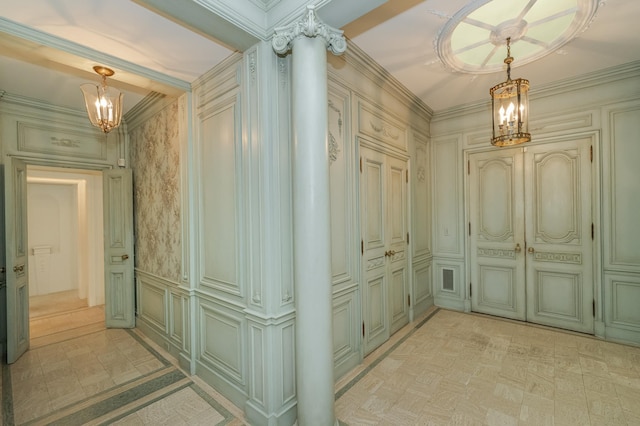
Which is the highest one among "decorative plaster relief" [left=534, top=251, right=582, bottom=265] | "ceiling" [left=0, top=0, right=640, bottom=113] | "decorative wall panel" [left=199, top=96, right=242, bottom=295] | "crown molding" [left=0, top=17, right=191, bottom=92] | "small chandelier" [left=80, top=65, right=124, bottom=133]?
"ceiling" [left=0, top=0, right=640, bottom=113]

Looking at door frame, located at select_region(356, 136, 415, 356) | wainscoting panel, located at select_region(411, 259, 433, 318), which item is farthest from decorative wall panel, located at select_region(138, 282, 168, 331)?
wainscoting panel, located at select_region(411, 259, 433, 318)

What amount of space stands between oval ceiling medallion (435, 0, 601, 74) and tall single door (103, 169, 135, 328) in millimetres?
4217

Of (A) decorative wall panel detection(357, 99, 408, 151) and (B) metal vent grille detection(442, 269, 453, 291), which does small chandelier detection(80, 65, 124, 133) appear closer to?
(A) decorative wall panel detection(357, 99, 408, 151)

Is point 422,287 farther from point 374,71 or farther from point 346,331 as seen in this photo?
point 374,71

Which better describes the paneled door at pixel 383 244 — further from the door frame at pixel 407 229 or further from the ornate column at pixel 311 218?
the ornate column at pixel 311 218

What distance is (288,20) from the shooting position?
1900 millimetres

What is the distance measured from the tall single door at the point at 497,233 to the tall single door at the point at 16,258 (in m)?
5.75

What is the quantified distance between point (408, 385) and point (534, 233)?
2743mm

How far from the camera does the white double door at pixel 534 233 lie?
11.5ft

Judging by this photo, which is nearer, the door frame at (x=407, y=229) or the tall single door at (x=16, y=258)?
the door frame at (x=407, y=229)

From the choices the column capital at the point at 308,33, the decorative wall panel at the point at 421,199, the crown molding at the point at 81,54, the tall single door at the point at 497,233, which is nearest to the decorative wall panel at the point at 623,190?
the tall single door at the point at 497,233

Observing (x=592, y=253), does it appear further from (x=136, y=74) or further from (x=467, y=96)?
(x=136, y=74)

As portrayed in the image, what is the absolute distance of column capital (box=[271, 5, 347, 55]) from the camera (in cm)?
176

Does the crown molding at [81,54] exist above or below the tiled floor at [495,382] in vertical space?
above
